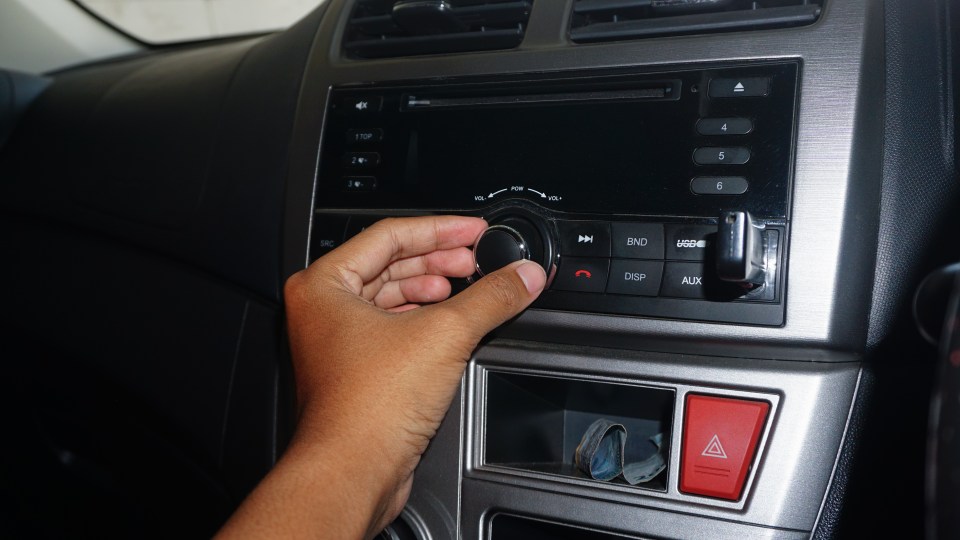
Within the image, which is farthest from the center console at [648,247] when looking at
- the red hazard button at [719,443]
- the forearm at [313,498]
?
the forearm at [313,498]

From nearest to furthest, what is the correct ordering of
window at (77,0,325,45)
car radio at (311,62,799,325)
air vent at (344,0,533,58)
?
car radio at (311,62,799,325) < air vent at (344,0,533,58) < window at (77,0,325,45)

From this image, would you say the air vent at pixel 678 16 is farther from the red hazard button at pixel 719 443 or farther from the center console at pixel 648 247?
the red hazard button at pixel 719 443

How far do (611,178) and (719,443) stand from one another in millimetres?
249

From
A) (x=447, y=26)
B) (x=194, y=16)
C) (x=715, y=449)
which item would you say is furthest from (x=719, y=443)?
(x=194, y=16)

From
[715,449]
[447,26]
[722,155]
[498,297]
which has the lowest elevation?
[715,449]

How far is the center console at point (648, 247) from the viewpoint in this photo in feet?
2.17

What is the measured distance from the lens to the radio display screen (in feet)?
2.23

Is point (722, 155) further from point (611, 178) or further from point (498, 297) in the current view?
point (498, 297)

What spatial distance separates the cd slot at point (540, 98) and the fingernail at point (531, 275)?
0.17 m

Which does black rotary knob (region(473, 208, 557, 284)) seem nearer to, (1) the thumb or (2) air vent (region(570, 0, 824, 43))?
(1) the thumb

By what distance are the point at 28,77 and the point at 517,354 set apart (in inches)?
43.6

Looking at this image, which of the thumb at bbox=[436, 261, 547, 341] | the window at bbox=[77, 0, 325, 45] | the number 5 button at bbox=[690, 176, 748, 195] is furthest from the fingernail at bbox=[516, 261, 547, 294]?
the window at bbox=[77, 0, 325, 45]

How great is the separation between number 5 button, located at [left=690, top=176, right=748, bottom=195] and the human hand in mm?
156

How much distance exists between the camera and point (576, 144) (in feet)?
2.45
